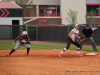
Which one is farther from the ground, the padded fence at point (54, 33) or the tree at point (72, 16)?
the tree at point (72, 16)

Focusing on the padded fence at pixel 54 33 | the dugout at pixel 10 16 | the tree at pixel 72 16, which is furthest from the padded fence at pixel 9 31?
the tree at pixel 72 16

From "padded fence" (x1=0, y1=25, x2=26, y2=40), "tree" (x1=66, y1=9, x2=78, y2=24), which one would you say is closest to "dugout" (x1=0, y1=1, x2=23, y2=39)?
"padded fence" (x1=0, y1=25, x2=26, y2=40)

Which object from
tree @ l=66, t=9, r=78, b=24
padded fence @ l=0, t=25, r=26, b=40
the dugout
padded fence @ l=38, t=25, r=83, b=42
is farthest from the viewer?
tree @ l=66, t=9, r=78, b=24

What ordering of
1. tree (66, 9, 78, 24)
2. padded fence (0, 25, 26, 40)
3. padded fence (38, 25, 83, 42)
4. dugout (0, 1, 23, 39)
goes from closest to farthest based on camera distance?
padded fence (38, 25, 83, 42) → padded fence (0, 25, 26, 40) → dugout (0, 1, 23, 39) → tree (66, 9, 78, 24)

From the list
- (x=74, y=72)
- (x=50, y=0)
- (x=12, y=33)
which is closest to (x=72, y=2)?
(x=50, y=0)

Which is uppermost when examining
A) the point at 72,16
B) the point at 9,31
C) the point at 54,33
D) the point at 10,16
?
the point at 72,16

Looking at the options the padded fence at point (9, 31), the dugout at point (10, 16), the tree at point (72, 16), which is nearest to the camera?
the padded fence at point (9, 31)

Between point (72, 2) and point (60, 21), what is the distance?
16.8 ft

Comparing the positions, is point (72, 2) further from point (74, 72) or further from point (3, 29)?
point (74, 72)

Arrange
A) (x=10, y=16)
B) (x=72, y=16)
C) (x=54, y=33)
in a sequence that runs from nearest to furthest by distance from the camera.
Answer: (x=54, y=33), (x=10, y=16), (x=72, y=16)

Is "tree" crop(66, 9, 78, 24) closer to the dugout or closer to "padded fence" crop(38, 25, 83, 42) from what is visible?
the dugout

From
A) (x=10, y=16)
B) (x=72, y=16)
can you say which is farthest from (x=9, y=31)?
(x=72, y=16)

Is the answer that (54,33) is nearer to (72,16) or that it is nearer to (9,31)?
(9,31)

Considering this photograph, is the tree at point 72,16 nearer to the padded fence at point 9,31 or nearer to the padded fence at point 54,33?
the padded fence at point 54,33
